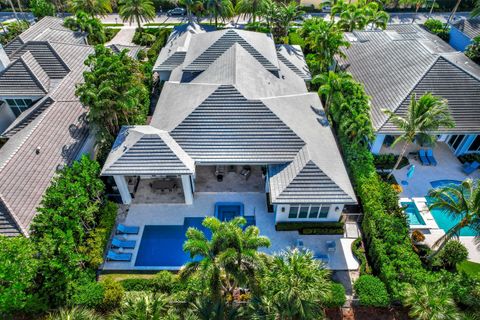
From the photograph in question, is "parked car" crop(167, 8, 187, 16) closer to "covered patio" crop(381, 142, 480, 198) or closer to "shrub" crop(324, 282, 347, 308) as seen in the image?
"covered patio" crop(381, 142, 480, 198)

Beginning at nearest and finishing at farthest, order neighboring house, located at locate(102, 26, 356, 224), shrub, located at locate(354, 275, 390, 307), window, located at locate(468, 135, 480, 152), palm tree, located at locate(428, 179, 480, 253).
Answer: palm tree, located at locate(428, 179, 480, 253), shrub, located at locate(354, 275, 390, 307), neighboring house, located at locate(102, 26, 356, 224), window, located at locate(468, 135, 480, 152)

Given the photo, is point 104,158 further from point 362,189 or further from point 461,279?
point 461,279

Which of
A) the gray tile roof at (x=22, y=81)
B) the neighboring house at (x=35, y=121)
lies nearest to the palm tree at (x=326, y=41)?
the neighboring house at (x=35, y=121)

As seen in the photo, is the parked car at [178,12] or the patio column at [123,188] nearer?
the patio column at [123,188]

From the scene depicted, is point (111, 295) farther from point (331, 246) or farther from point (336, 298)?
point (331, 246)

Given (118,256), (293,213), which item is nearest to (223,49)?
(293,213)

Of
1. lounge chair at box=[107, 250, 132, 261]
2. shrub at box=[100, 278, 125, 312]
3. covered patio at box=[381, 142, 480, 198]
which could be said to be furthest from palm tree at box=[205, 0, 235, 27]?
shrub at box=[100, 278, 125, 312]

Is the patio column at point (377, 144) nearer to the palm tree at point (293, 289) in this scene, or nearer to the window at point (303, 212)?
the window at point (303, 212)

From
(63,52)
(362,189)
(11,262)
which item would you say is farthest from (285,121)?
(63,52)
